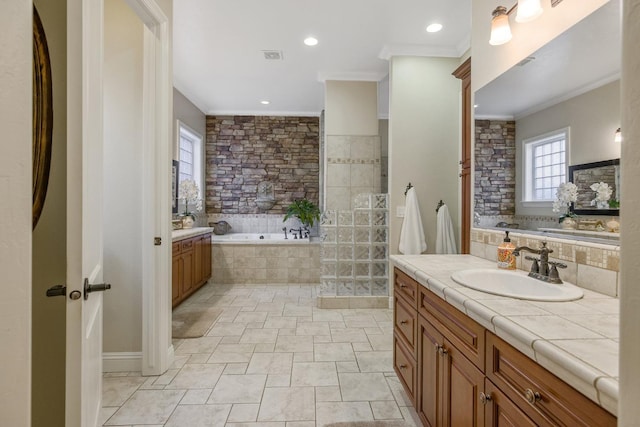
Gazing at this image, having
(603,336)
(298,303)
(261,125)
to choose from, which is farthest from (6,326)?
(261,125)

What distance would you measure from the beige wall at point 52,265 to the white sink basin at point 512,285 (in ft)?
5.07

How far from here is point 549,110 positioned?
1.50 meters

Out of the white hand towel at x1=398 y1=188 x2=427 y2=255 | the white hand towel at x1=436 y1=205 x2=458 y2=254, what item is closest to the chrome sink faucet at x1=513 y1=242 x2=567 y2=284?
the white hand towel at x1=436 y1=205 x2=458 y2=254

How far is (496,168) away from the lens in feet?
6.01

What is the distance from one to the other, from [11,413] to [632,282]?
1.06 m

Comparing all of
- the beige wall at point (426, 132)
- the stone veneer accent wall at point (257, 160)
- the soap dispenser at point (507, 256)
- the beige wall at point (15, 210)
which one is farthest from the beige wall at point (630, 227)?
the stone veneer accent wall at point (257, 160)

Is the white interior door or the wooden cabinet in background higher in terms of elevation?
the white interior door

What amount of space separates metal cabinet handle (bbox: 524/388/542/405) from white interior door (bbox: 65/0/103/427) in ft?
4.23

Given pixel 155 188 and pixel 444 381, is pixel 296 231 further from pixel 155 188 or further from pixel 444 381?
pixel 444 381

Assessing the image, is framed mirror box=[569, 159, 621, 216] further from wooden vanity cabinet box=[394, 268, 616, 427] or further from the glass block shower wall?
the glass block shower wall

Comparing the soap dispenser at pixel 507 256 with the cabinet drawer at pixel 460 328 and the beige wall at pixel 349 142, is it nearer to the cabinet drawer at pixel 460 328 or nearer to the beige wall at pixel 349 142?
the cabinet drawer at pixel 460 328

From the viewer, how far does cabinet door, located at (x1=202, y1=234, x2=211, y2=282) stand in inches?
167

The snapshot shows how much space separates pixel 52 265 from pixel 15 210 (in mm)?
656

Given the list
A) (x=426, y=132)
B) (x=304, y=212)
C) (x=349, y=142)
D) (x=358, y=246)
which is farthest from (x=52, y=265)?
(x=304, y=212)
